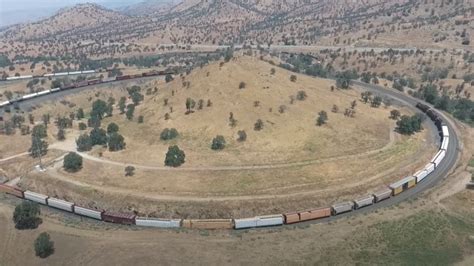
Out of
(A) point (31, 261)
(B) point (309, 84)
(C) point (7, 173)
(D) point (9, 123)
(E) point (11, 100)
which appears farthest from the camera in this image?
(E) point (11, 100)

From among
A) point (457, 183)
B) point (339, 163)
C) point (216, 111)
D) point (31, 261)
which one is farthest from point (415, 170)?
point (31, 261)

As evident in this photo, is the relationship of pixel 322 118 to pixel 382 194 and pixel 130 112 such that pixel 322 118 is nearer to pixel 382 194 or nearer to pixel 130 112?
pixel 382 194

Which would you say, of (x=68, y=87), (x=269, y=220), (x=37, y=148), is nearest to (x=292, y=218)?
(x=269, y=220)

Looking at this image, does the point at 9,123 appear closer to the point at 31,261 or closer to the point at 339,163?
the point at 31,261

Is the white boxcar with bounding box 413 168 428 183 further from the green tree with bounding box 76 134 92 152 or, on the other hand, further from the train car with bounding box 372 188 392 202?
the green tree with bounding box 76 134 92 152

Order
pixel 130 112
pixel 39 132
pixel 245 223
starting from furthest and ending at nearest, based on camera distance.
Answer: pixel 130 112, pixel 39 132, pixel 245 223

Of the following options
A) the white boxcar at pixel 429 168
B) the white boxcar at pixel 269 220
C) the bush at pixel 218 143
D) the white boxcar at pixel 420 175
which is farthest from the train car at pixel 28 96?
the white boxcar at pixel 429 168
